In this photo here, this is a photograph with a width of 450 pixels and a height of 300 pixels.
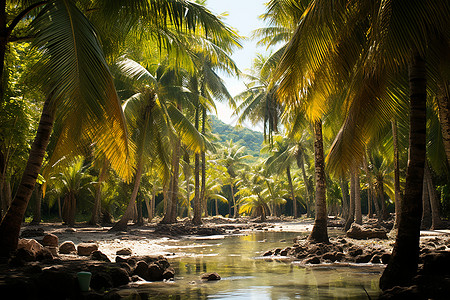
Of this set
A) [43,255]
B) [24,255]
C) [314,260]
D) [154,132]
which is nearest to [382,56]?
[314,260]

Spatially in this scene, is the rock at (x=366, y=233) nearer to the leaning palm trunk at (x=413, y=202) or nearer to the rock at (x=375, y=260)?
the rock at (x=375, y=260)

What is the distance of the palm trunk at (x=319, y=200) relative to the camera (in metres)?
12.6

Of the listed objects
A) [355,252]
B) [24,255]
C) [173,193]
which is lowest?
[355,252]

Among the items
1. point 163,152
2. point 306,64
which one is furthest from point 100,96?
point 163,152

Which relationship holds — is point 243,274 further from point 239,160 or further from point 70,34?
point 239,160

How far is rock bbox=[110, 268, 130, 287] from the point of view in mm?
7125

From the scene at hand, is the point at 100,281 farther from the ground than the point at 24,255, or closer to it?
closer to it

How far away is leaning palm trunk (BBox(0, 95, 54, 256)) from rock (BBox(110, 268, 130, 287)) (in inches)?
72.7

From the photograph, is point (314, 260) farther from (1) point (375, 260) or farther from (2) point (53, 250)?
(2) point (53, 250)

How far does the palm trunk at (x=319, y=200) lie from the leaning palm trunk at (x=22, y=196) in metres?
8.05

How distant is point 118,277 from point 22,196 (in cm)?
229

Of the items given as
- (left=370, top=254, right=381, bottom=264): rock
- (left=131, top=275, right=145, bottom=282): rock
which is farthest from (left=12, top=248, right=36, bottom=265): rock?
(left=370, top=254, right=381, bottom=264): rock

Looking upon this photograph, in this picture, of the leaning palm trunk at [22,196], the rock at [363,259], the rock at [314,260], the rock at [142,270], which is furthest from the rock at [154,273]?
the rock at [363,259]

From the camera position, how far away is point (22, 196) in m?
7.40
